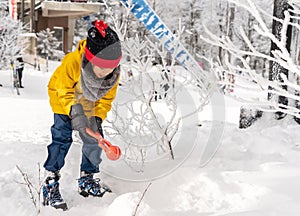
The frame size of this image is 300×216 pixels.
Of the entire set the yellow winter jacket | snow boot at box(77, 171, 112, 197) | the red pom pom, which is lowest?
snow boot at box(77, 171, 112, 197)

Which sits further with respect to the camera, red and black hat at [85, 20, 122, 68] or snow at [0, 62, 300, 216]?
red and black hat at [85, 20, 122, 68]

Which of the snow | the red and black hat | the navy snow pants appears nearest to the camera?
the snow

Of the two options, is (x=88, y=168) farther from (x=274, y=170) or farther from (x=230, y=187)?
(x=274, y=170)

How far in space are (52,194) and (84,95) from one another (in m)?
0.76

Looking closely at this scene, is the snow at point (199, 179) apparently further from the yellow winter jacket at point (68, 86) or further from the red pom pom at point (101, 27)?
the red pom pom at point (101, 27)

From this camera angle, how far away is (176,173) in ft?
10.7

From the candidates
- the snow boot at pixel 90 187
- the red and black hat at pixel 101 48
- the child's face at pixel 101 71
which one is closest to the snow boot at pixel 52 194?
the snow boot at pixel 90 187

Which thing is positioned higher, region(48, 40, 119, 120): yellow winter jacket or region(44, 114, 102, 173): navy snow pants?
region(48, 40, 119, 120): yellow winter jacket

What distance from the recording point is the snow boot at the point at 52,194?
2.80 m

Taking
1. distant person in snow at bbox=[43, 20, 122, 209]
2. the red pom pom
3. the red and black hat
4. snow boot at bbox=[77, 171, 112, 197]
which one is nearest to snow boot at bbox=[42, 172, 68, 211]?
distant person in snow at bbox=[43, 20, 122, 209]

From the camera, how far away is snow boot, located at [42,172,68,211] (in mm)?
2803

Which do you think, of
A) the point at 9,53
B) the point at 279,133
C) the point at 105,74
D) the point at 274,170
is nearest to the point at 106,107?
the point at 105,74

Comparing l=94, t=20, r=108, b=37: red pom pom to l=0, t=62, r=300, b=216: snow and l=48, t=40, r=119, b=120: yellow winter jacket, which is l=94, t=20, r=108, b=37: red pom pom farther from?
l=0, t=62, r=300, b=216: snow

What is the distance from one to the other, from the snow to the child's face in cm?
87
